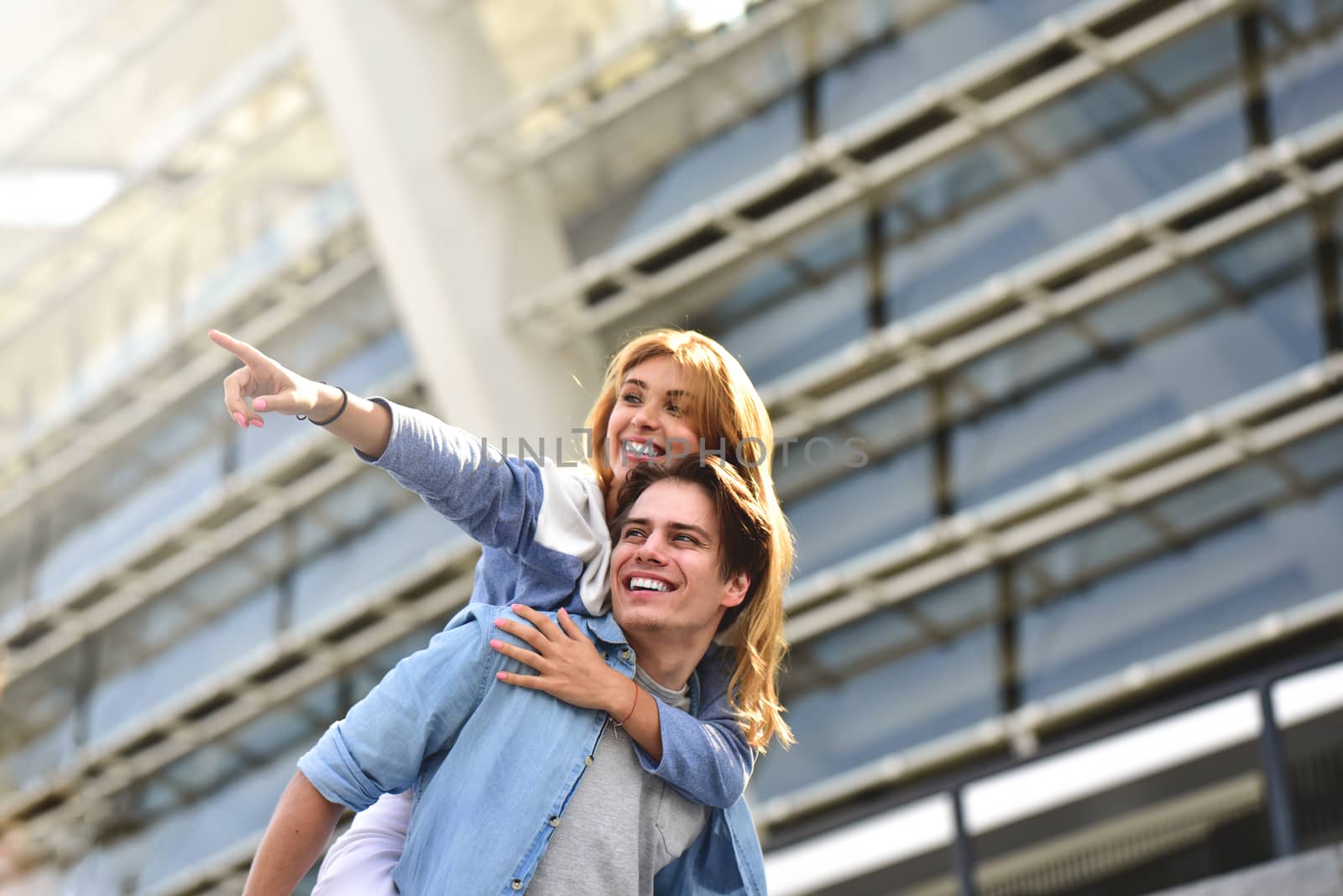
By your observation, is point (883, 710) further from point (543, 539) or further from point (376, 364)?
point (543, 539)

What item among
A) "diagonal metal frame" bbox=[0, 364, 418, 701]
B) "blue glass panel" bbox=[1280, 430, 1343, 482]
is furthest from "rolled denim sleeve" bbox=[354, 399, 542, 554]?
"diagonal metal frame" bbox=[0, 364, 418, 701]

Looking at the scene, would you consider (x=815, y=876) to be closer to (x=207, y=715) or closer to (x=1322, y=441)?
(x=1322, y=441)

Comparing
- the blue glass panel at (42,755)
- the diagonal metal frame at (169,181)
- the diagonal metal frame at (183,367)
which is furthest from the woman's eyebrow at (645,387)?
the blue glass panel at (42,755)

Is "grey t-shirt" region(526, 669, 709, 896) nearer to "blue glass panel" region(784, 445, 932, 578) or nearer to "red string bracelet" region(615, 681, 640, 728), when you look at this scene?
"red string bracelet" region(615, 681, 640, 728)

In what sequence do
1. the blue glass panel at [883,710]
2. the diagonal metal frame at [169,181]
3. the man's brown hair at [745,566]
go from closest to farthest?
the man's brown hair at [745,566], the blue glass panel at [883,710], the diagonal metal frame at [169,181]

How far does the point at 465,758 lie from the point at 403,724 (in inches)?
5.2

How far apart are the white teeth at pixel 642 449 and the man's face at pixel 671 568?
0.62 feet

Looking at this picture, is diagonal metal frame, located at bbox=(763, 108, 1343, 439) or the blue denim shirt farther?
diagonal metal frame, located at bbox=(763, 108, 1343, 439)

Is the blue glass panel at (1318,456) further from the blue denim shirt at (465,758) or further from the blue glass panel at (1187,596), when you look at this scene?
→ the blue denim shirt at (465,758)

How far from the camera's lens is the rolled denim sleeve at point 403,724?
9.98 feet

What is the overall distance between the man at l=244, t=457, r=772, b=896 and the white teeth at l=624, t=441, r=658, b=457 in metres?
0.15

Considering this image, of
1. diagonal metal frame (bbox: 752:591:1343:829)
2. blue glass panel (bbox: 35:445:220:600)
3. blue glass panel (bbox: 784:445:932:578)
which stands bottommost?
diagonal metal frame (bbox: 752:591:1343:829)

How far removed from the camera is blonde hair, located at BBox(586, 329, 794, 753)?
338cm

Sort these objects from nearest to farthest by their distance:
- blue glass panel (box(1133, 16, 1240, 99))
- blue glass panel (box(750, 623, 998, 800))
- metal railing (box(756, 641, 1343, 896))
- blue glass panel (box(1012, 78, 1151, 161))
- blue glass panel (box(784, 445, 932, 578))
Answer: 1. metal railing (box(756, 641, 1343, 896))
2. blue glass panel (box(1133, 16, 1240, 99))
3. blue glass panel (box(1012, 78, 1151, 161))
4. blue glass panel (box(750, 623, 998, 800))
5. blue glass panel (box(784, 445, 932, 578))
